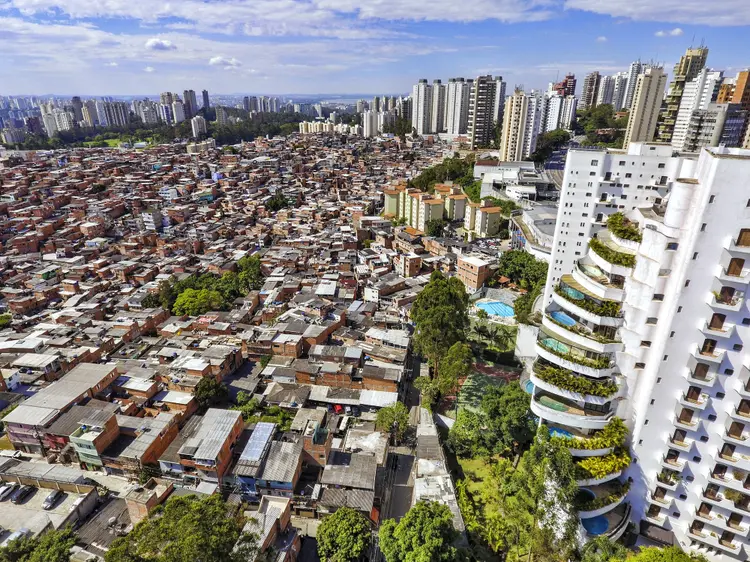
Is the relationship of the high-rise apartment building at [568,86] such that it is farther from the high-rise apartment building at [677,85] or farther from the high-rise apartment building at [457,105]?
the high-rise apartment building at [677,85]

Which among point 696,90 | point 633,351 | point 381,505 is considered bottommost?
point 381,505

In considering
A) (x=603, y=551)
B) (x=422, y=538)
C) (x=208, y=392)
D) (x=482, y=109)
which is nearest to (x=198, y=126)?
(x=482, y=109)

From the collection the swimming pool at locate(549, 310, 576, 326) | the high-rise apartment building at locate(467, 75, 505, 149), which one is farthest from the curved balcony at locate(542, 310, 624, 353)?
the high-rise apartment building at locate(467, 75, 505, 149)

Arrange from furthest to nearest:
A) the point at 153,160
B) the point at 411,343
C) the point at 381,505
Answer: the point at 153,160
the point at 411,343
the point at 381,505

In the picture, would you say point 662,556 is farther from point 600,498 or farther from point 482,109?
point 482,109

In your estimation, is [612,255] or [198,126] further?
[198,126]

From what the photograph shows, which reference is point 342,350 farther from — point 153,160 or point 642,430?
point 153,160

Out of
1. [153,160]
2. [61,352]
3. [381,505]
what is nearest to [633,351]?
[381,505]
